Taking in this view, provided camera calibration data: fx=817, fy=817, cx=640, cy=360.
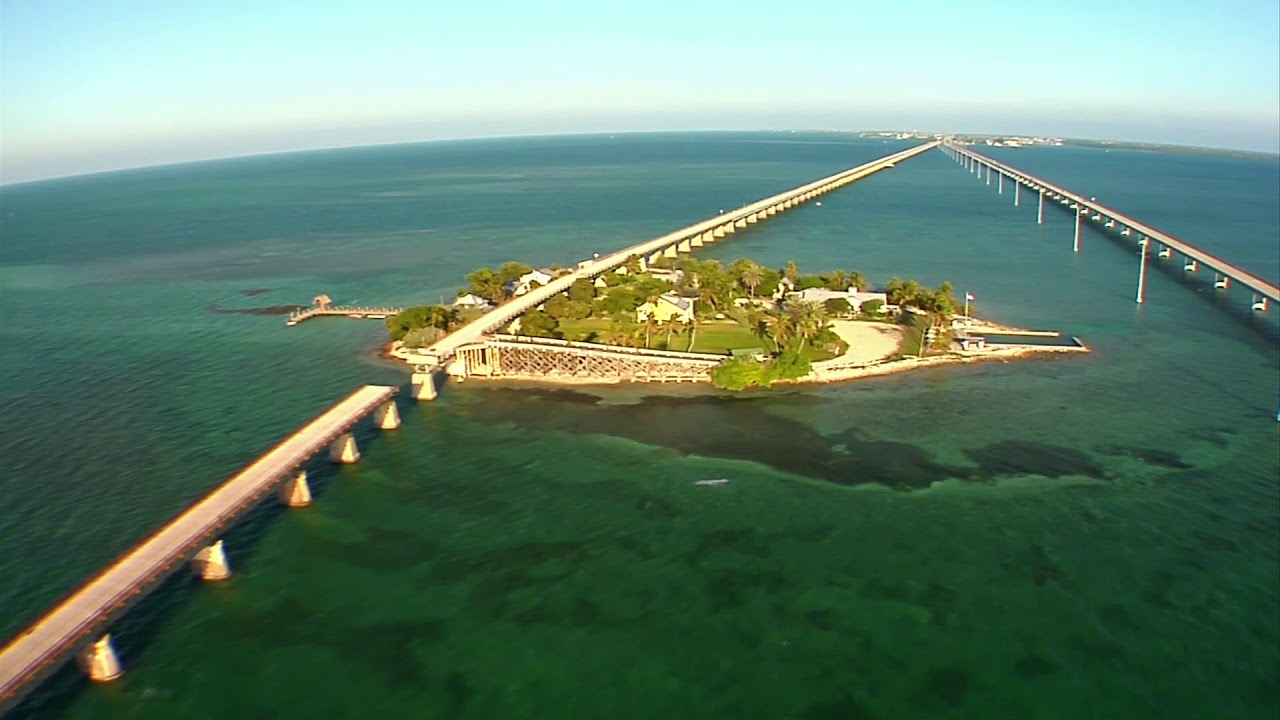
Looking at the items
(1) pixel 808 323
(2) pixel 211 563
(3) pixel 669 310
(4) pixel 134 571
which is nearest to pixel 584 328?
(3) pixel 669 310

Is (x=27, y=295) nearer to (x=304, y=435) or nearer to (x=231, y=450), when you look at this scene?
(x=231, y=450)

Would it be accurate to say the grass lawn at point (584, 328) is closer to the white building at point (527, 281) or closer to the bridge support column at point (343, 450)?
the white building at point (527, 281)

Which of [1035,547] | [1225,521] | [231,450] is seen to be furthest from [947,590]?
[231,450]

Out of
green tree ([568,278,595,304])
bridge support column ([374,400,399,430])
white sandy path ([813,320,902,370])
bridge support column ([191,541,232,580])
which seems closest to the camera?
bridge support column ([191,541,232,580])

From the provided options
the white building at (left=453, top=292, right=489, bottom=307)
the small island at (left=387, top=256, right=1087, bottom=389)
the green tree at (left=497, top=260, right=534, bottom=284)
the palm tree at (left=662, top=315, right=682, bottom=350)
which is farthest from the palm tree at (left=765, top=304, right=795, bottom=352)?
the green tree at (left=497, top=260, right=534, bottom=284)

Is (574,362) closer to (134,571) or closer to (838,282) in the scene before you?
(838,282)

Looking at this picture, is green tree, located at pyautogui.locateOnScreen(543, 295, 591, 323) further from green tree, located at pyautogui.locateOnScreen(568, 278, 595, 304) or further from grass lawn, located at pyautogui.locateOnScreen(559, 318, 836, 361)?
green tree, located at pyautogui.locateOnScreen(568, 278, 595, 304)
